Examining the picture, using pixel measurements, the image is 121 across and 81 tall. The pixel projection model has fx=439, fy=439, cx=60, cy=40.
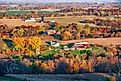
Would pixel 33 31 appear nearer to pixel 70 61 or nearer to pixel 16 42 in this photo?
pixel 16 42

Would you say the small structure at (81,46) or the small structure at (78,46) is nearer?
the small structure at (78,46)

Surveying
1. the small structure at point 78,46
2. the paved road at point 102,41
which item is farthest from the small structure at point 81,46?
the paved road at point 102,41

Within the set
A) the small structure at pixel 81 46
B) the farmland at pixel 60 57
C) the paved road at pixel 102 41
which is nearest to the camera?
the farmland at pixel 60 57

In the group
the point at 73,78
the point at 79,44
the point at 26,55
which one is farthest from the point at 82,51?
the point at 73,78

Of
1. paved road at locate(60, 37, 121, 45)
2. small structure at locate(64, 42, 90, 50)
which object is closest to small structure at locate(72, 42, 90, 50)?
small structure at locate(64, 42, 90, 50)

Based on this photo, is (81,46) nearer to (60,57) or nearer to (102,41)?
(102,41)

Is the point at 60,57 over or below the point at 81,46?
over

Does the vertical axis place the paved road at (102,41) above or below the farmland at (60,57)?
below

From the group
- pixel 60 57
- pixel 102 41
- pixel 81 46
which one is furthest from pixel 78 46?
pixel 60 57

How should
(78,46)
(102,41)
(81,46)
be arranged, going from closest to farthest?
(78,46), (81,46), (102,41)

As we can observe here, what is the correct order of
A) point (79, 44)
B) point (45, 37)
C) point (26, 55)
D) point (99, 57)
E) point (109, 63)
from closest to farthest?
point (109, 63) < point (99, 57) < point (26, 55) < point (79, 44) < point (45, 37)

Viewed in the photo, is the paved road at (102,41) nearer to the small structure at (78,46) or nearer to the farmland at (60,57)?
the farmland at (60,57)
